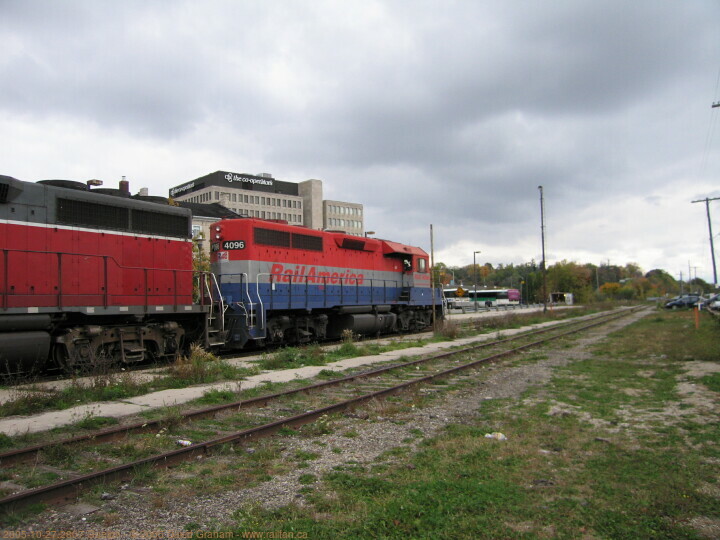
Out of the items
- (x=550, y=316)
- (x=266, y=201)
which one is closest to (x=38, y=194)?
(x=550, y=316)

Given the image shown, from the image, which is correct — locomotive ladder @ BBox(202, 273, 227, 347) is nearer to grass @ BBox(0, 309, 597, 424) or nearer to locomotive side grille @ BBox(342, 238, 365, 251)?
grass @ BBox(0, 309, 597, 424)

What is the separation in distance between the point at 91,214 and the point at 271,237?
232 inches

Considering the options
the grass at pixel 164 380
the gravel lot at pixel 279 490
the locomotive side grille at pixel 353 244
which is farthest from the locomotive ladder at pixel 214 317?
the gravel lot at pixel 279 490

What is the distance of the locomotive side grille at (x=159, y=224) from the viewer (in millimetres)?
12477

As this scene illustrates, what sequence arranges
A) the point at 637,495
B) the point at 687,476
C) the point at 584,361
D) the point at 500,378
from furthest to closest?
the point at 584,361
the point at 500,378
the point at 687,476
the point at 637,495

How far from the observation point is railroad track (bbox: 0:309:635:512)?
4.73m

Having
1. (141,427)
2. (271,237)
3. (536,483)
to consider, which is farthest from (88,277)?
(536,483)

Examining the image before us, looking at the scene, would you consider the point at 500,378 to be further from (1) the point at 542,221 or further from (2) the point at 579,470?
(1) the point at 542,221

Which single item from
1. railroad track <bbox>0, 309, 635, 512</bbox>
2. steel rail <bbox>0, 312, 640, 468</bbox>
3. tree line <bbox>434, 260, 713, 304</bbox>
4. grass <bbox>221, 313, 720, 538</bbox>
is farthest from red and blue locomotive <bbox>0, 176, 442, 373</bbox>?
tree line <bbox>434, 260, 713, 304</bbox>

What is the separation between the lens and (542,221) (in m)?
40.3

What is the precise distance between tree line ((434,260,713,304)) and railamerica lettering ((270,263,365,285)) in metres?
44.3

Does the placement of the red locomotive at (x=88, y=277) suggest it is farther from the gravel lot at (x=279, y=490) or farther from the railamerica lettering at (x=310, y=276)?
the gravel lot at (x=279, y=490)

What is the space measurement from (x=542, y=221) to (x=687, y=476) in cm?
3750

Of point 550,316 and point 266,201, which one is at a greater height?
point 266,201
